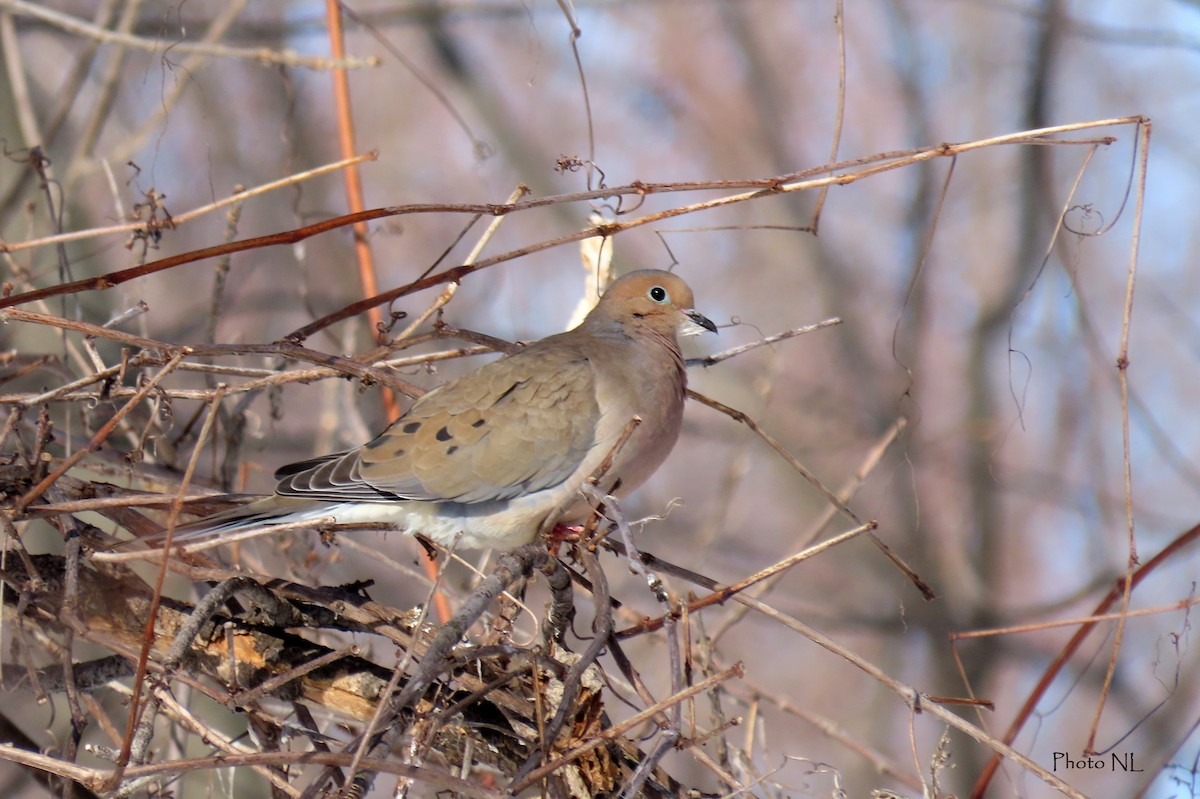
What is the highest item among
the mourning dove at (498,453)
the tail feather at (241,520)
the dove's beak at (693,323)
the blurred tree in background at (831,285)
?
the blurred tree in background at (831,285)

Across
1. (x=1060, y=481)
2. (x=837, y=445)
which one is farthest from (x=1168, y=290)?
(x=837, y=445)

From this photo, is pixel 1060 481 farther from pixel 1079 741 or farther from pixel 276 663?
pixel 276 663

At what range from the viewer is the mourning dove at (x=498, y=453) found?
2945 millimetres

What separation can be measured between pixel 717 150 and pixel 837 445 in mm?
2628

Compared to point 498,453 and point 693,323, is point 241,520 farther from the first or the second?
point 693,323

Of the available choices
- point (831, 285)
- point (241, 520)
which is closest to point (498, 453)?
point (241, 520)

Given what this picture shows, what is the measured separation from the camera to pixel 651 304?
344 centimetres

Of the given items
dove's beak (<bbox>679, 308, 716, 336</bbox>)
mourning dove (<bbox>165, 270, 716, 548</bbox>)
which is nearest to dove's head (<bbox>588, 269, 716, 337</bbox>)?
dove's beak (<bbox>679, 308, 716, 336</bbox>)

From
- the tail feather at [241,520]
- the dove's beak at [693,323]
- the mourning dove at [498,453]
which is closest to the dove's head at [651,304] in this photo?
the dove's beak at [693,323]

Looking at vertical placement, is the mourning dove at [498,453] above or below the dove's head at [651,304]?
below

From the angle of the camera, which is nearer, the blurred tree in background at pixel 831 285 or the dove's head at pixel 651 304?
the dove's head at pixel 651 304

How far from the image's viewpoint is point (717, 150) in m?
8.71

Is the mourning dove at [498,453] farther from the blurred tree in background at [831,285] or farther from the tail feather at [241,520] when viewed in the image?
the blurred tree in background at [831,285]

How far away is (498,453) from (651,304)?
0.79 metres
